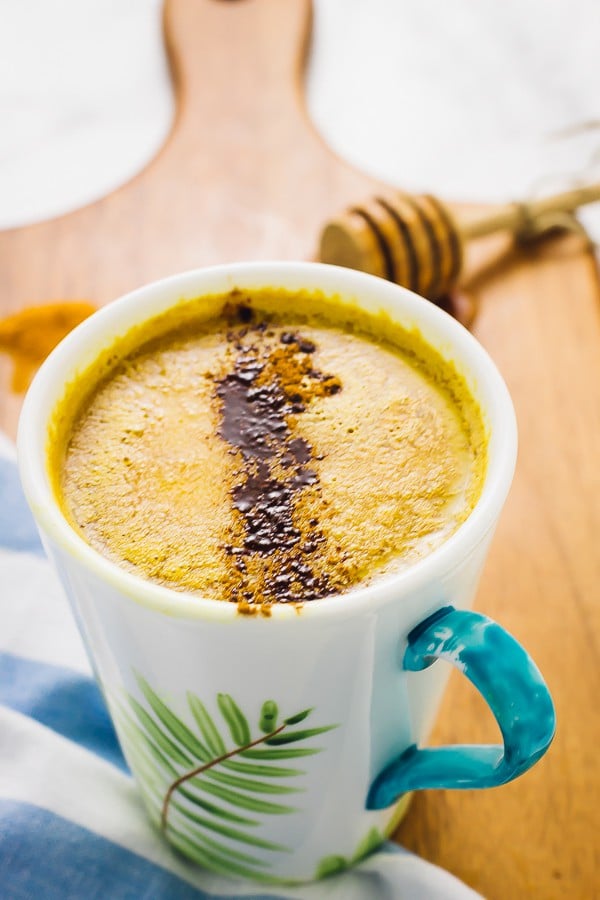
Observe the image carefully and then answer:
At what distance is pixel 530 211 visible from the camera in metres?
1.22

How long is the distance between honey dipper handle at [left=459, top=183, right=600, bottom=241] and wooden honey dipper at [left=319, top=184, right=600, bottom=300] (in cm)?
1

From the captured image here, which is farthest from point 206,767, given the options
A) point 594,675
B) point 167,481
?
point 594,675

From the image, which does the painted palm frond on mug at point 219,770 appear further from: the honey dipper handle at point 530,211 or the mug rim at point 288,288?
the honey dipper handle at point 530,211

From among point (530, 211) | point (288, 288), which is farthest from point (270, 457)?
point (530, 211)

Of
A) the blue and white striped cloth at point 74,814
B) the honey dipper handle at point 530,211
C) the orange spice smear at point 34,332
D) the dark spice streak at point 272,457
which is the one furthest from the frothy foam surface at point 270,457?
the honey dipper handle at point 530,211

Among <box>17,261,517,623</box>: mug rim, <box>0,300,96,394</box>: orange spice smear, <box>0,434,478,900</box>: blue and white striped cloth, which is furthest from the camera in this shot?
<box>0,300,96,394</box>: orange spice smear

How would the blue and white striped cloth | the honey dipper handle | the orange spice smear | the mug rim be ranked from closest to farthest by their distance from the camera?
the mug rim < the blue and white striped cloth < the orange spice smear < the honey dipper handle

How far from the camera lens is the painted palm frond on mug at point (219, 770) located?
0.57 metres

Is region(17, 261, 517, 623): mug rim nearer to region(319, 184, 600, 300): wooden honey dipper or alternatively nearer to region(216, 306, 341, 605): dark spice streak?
region(216, 306, 341, 605): dark spice streak

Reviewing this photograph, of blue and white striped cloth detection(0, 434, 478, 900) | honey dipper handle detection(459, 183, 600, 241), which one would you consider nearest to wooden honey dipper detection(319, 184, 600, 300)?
honey dipper handle detection(459, 183, 600, 241)

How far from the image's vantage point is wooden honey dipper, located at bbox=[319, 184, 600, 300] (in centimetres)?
109

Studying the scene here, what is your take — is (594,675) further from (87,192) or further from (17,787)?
(87,192)

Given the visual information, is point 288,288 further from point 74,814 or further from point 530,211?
point 530,211

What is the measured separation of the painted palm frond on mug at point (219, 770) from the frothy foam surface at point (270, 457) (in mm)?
77
